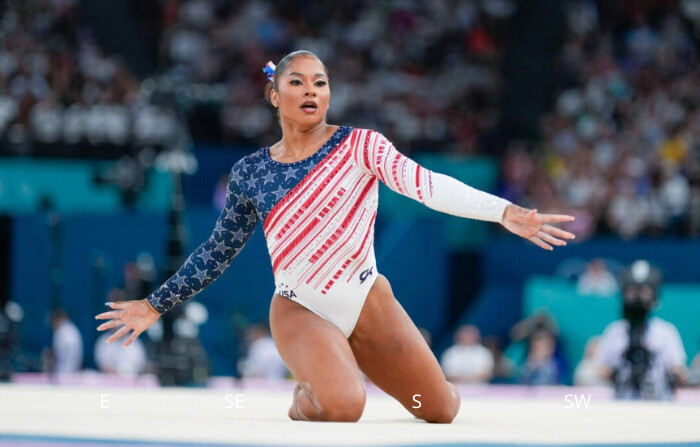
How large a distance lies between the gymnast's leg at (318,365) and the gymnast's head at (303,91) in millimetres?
764

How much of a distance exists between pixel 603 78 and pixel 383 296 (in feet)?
34.6

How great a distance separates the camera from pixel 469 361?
11.5m

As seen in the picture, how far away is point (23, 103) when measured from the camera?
13984 mm

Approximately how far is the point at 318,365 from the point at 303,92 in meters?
1.10

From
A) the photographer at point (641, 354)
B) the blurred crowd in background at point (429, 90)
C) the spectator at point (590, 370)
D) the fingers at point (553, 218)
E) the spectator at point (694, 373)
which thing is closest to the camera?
the fingers at point (553, 218)

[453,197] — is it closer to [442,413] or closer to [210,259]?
[442,413]

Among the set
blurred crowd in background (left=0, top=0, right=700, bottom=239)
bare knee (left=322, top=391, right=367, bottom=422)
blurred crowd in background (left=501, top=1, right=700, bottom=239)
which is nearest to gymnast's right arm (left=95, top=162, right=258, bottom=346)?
bare knee (left=322, top=391, right=367, bottom=422)

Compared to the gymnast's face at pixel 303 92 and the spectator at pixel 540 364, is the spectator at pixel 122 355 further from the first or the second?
the gymnast's face at pixel 303 92

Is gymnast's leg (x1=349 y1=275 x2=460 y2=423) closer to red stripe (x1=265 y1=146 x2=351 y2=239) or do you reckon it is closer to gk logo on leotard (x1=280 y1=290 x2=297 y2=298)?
gk logo on leotard (x1=280 y1=290 x2=297 y2=298)

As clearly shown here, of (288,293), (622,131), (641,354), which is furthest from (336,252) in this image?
(622,131)

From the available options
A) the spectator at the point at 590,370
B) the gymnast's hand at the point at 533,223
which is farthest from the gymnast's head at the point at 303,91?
the spectator at the point at 590,370

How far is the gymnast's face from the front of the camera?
499cm

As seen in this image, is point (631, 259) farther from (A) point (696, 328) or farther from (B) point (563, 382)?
(B) point (563, 382)

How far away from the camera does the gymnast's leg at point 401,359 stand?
5113 millimetres
